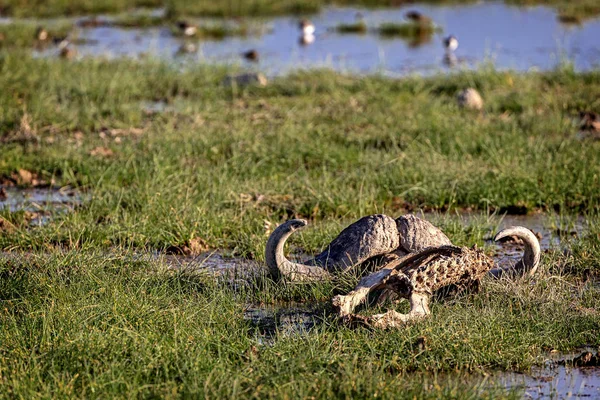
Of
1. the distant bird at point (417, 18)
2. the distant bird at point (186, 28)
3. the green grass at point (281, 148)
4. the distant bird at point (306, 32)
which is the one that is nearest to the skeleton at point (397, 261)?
the green grass at point (281, 148)

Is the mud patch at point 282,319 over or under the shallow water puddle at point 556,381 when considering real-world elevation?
under

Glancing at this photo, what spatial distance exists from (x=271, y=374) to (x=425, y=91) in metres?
7.35

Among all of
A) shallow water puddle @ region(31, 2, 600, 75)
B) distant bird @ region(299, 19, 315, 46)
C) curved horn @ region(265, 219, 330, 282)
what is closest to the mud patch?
curved horn @ region(265, 219, 330, 282)

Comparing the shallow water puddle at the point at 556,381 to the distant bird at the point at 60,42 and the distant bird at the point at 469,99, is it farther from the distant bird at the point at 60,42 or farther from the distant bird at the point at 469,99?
the distant bird at the point at 60,42

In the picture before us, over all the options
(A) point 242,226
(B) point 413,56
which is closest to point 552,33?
(B) point 413,56

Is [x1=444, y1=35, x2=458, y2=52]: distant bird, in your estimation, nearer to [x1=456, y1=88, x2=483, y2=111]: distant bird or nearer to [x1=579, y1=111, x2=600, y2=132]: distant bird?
[x1=456, y1=88, x2=483, y2=111]: distant bird

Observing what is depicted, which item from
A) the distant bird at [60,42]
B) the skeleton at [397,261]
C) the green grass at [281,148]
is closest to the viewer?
the skeleton at [397,261]

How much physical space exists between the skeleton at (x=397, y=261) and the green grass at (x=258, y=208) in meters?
0.11

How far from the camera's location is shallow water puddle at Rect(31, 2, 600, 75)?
15102 millimetres

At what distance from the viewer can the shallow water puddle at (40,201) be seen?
7.33m

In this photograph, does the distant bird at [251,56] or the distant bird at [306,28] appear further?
the distant bird at [306,28]

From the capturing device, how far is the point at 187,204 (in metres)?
7.09

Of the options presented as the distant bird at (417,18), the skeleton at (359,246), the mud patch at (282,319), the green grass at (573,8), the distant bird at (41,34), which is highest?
the skeleton at (359,246)

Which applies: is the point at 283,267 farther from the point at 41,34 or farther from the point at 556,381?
the point at 41,34
